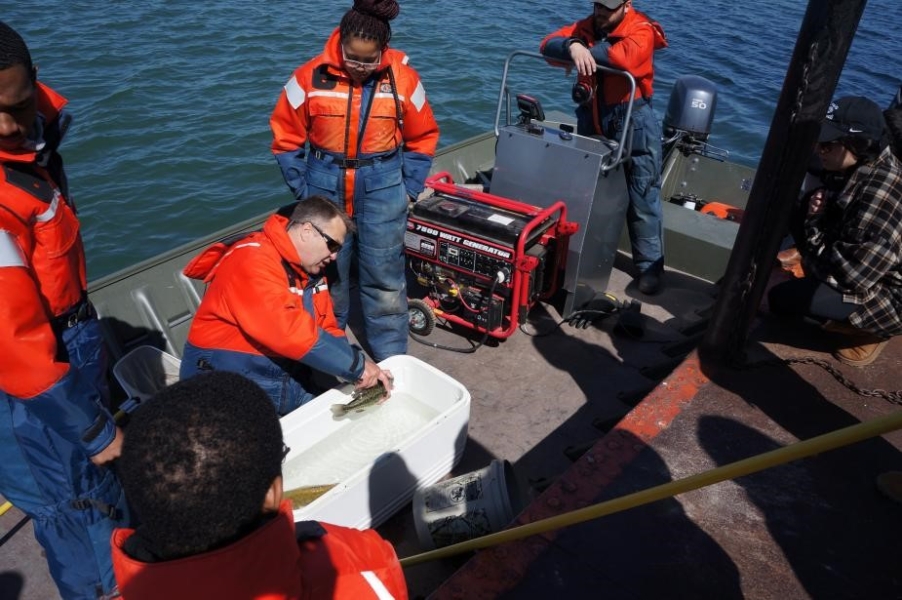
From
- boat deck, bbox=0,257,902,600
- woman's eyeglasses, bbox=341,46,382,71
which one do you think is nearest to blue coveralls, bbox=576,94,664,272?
boat deck, bbox=0,257,902,600

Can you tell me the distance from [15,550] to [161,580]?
101 inches

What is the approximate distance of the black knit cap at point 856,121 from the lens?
10.1ft

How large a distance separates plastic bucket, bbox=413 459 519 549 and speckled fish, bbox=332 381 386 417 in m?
0.60

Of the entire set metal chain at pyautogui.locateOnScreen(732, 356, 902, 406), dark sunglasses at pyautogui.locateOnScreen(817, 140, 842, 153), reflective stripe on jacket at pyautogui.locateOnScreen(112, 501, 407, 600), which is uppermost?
dark sunglasses at pyautogui.locateOnScreen(817, 140, 842, 153)

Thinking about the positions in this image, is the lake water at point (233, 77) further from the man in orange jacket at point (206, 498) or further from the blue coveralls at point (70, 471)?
the man in orange jacket at point (206, 498)

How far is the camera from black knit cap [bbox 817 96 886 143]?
307cm

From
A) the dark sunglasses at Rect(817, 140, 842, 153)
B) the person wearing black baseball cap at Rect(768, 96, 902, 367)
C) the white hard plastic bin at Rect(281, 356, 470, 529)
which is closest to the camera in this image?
the white hard plastic bin at Rect(281, 356, 470, 529)

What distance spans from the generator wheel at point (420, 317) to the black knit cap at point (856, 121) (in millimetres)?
2604

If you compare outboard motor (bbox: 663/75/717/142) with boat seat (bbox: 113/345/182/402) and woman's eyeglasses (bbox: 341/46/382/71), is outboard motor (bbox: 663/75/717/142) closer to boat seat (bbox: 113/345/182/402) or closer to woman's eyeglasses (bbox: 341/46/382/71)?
woman's eyeglasses (bbox: 341/46/382/71)

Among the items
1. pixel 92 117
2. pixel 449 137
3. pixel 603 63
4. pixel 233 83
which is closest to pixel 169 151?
pixel 92 117

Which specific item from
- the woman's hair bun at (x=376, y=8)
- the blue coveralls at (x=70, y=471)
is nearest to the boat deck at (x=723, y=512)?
the blue coveralls at (x=70, y=471)

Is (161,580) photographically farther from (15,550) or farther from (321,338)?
(15,550)

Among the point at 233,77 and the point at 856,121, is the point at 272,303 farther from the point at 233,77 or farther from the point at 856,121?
the point at 233,77

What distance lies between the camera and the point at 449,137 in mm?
10930
